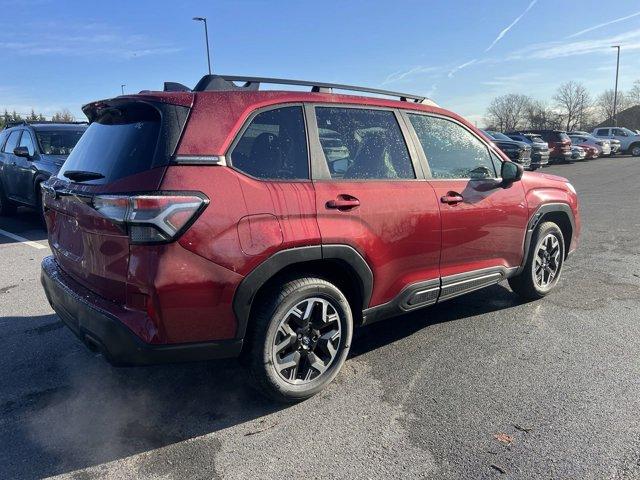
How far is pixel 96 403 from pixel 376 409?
5.70 ft

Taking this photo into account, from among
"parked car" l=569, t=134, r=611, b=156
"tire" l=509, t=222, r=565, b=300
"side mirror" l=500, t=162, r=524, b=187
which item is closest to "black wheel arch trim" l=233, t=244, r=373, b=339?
"side mirror" l=500, t=162, r=524, b=187

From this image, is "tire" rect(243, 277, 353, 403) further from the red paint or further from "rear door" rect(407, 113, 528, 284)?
"rear door" rect(407, 113, 528, 284)

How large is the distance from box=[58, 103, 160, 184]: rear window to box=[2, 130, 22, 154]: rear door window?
25.0ft

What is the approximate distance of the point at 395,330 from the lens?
4211 mm

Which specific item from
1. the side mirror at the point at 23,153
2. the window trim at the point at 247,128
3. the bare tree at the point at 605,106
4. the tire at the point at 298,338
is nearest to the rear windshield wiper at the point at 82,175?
the window trim at the point at 247,128

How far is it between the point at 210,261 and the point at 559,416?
2.19 meters

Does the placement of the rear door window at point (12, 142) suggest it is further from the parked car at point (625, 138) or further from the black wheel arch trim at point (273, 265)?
the parked car at point (625, 138)

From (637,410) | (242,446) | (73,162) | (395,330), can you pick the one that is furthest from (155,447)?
(637,410)

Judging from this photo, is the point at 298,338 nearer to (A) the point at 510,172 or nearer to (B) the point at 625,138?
(A) the point at 510,172

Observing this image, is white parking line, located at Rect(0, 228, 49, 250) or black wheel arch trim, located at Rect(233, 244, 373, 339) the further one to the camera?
white parking line, located at Rect(0, 228, 49, 250)

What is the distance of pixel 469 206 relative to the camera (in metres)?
3.85

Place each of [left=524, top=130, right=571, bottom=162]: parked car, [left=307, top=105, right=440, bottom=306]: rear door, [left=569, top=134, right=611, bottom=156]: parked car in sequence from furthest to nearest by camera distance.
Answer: [left=569, top=134, right=611, bottom=156]: parked car, [left=524, top=130, right=571, bottom=162]: parked car, [left=307, top=105, right=440, bottom=306]: rear door

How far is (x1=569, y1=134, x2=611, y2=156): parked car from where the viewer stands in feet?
99.3

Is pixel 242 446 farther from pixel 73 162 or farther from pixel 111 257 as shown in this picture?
pixel 73 162
